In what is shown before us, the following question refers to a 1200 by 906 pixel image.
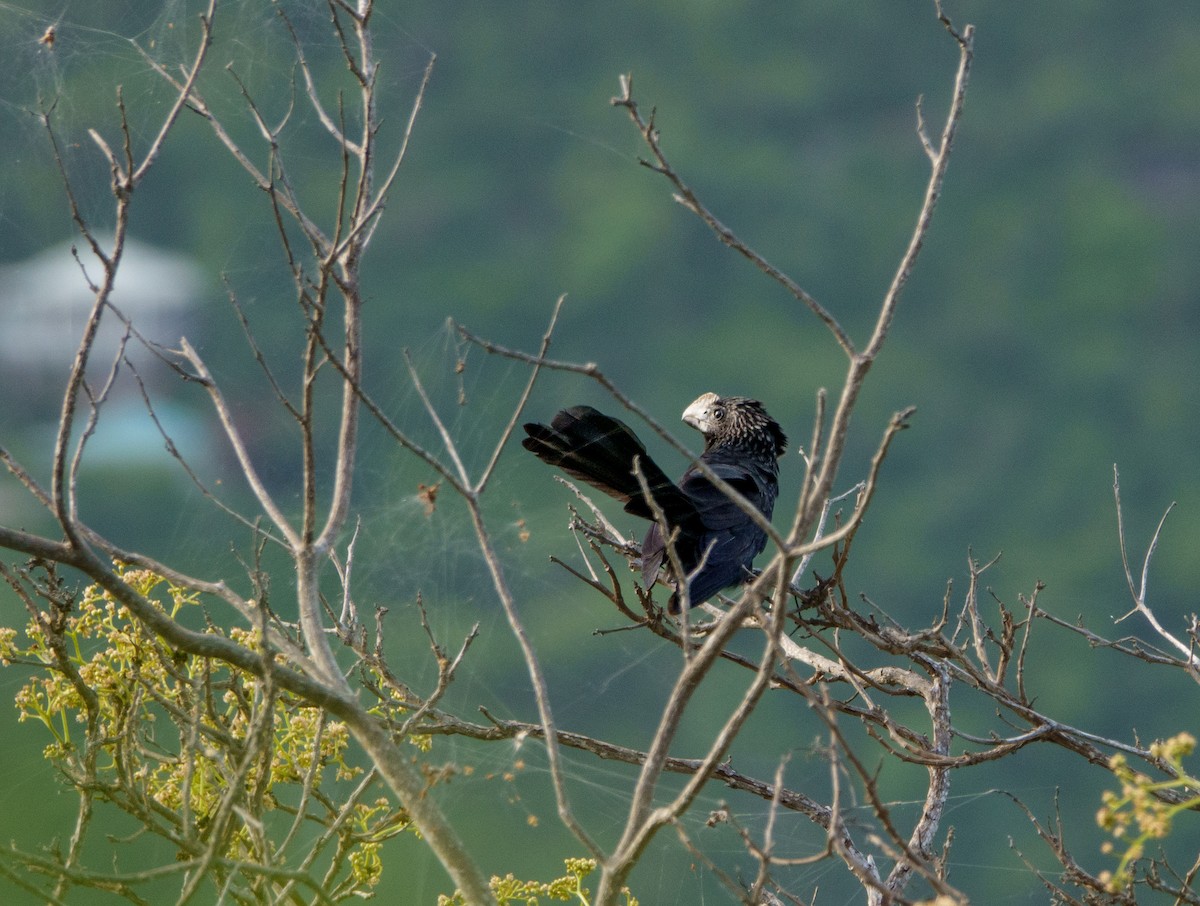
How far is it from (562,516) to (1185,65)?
2017cm

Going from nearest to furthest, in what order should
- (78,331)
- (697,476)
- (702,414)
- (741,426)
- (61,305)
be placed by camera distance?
(78,331)
(61,305)
(697,476)
(741,426)
(702,414)

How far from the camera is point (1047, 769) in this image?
1251 cm

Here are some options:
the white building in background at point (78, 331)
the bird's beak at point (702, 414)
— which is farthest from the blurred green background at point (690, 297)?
the bird's beak at point (702, 414)

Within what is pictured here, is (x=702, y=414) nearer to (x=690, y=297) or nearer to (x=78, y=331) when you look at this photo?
(x=78, y=331)

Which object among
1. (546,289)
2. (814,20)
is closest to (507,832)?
(546,289)

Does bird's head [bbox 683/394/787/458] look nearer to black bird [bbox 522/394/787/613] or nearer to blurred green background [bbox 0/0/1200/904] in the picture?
black bird [bbox 522/394/787/613]

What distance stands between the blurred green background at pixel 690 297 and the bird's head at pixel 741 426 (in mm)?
766

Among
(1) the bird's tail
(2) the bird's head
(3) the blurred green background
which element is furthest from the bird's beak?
(1) the bird's tail

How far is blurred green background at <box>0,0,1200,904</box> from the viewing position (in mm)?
2295

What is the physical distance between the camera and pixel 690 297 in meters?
16.1

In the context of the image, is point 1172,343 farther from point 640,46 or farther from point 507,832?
point 507,832

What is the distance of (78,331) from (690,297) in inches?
542

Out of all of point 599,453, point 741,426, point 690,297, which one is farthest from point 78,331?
point 690,297

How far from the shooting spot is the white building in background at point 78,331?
2.57 m
